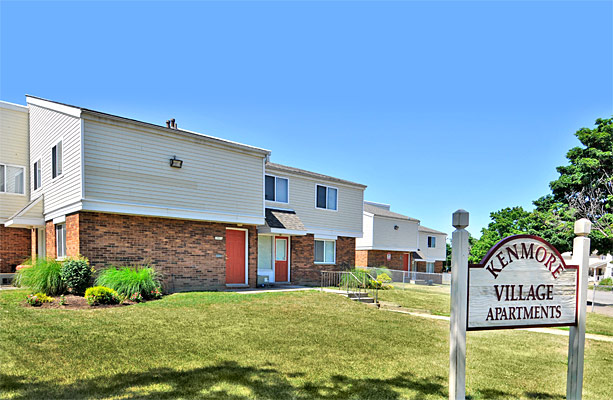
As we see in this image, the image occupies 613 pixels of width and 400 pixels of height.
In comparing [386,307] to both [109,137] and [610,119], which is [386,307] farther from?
[610,119]

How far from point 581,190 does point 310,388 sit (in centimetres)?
2146

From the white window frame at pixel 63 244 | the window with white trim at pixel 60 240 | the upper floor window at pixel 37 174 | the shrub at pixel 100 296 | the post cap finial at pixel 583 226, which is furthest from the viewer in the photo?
the upper floor window at pixel 37 174

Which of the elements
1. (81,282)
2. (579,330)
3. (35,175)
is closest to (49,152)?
(35,175)

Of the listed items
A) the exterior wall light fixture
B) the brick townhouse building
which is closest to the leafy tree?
the brick townhouse building

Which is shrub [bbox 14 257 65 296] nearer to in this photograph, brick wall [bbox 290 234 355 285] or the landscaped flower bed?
the landscaped flower bed

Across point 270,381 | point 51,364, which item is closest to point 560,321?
point 270,381

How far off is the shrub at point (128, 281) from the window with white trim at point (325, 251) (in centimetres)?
1051

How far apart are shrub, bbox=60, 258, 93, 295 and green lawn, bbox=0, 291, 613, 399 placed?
1.30 m

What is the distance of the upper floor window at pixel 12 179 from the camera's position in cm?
1708

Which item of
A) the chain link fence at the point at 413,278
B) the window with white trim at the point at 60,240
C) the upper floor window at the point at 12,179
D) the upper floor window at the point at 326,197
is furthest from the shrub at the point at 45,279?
the chain link fence at the point at 413,278

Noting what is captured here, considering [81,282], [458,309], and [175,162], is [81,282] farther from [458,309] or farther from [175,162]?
[458,309]

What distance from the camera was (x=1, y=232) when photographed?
1692 centimetres

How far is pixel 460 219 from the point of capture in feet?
13.6

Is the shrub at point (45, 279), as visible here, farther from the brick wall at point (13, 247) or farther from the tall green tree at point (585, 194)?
the tall green tree at point (585, 194)
